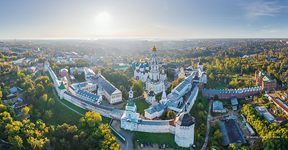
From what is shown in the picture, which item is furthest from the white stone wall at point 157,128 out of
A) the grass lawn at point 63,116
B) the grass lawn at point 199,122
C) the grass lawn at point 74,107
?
the grass lawn at point 74,107

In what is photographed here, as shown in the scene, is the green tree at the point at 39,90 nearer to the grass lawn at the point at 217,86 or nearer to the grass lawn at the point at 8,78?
the grass lawn at the point at 8,78

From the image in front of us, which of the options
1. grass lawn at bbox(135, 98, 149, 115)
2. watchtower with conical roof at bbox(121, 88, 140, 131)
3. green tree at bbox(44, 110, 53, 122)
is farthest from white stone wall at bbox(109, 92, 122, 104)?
green tree at bbox(44, 110, 53, 122)

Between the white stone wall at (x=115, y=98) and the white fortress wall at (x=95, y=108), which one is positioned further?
the white stone wall at (x=115, y=98)

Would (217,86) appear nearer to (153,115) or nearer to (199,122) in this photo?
(199,122)

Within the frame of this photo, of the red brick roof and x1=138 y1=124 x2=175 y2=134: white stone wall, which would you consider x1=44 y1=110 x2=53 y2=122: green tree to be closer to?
x1=138 y1=124 x2=175 y2=134: white stone wall

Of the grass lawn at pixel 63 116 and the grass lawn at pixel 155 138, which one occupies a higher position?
the grass lawn at pixel 63 116

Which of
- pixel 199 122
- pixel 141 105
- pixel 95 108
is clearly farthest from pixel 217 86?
pixel 95 108

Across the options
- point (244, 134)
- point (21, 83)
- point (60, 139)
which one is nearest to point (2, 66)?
point (21, 83)

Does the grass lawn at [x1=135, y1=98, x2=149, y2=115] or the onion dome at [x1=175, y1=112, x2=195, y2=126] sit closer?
the onion dome at [x1=175, y1=112, x2=195, y2=126]
